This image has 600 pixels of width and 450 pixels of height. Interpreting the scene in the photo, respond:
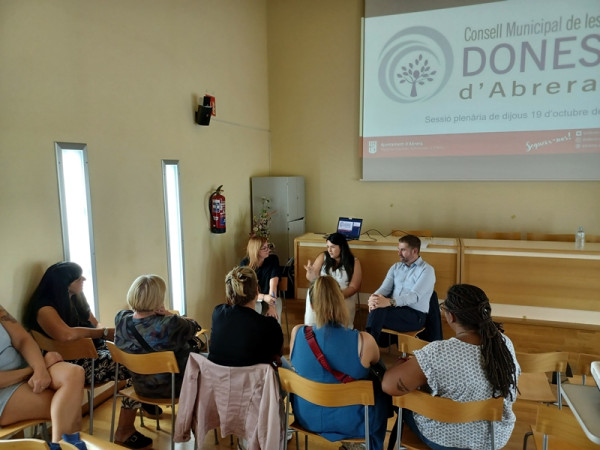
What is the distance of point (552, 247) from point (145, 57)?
3881 mm

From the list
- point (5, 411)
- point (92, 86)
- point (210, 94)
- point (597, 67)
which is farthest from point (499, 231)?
point (5, 411)

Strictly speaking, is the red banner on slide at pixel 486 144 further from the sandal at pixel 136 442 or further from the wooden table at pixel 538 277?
the sandal at pixel 136 442

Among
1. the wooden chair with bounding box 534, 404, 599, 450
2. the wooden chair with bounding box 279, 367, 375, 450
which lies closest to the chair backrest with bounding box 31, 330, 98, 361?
the wooden chair with bounding box 279, 367, 375, 450

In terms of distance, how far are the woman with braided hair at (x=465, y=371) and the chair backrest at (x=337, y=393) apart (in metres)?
0.12

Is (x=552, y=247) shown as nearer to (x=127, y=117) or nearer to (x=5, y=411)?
(x=127, y=117)

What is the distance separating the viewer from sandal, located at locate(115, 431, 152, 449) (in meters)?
2.73

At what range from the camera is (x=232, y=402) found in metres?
2.28

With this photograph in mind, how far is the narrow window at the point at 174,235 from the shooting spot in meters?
3.91

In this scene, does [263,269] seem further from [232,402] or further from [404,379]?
[404,379]

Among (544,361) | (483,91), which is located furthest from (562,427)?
(483,91)

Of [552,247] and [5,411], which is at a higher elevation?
[552,247]

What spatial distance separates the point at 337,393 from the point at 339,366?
0.18 metres

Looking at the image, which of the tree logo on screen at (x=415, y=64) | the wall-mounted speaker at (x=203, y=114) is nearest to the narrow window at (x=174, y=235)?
the wall-mounted speaker at (x=203, y=114)

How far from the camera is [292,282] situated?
16.0ft
